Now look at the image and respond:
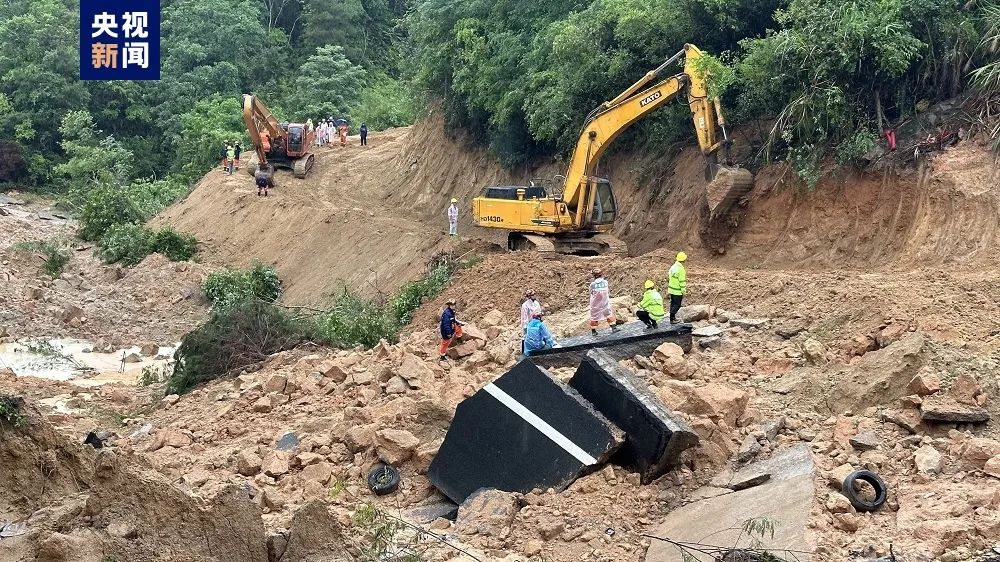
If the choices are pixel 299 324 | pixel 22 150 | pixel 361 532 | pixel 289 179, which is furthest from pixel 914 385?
pixel 22 150

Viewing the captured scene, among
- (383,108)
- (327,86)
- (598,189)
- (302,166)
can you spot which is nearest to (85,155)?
(327,86)

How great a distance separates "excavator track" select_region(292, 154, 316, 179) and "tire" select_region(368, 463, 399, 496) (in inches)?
981

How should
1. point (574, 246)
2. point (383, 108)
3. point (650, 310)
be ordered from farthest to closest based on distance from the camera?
point (383, 108) → point (574, 246) → point (650, 310)

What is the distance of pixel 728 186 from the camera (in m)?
20.4

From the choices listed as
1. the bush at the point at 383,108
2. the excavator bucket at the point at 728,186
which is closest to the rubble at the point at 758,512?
the excavator bucket at the point at 728,186

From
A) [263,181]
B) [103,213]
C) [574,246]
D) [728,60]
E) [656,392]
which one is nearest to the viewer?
[656,392]

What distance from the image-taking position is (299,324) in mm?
19297

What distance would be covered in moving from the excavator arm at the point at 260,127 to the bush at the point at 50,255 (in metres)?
6.41

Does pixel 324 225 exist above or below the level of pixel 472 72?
below

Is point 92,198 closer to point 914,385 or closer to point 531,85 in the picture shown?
point 531,85

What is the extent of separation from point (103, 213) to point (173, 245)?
4.80m

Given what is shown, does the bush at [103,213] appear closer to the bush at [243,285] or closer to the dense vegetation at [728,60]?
the bush at [243,285]

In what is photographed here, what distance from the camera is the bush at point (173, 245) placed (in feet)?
103

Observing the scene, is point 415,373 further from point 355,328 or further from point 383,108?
point 383,108
